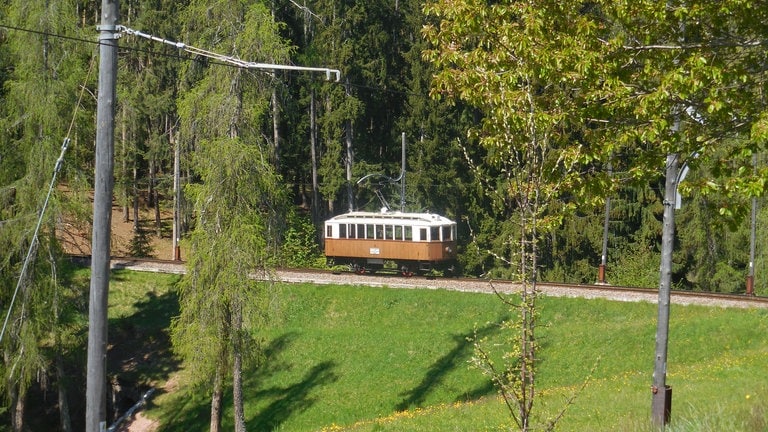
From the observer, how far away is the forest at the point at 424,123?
8609mm

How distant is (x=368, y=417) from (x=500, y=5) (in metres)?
16.7

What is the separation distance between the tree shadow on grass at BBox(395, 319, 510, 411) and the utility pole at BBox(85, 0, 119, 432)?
16587 mm

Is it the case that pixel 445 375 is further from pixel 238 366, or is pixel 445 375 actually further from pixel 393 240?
pixel 393 240

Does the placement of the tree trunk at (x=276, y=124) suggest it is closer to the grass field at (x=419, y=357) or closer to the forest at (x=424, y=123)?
the forest at (x=424, y=123)

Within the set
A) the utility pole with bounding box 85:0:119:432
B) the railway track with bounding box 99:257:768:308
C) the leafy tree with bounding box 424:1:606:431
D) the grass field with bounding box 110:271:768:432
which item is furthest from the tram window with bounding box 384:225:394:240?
the utility pole with bounding box 85:0:119:432

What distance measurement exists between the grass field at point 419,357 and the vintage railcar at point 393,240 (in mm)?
3441

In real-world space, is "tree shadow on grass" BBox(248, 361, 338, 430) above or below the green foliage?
below

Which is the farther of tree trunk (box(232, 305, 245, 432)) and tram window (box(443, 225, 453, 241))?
tram window (box(443, 225, 453, 241))

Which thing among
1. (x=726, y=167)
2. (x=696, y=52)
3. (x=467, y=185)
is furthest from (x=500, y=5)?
(x=467, y=185)

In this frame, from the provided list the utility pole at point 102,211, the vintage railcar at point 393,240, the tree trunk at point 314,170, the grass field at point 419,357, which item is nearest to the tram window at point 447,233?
the vintage railcar at point 393,240

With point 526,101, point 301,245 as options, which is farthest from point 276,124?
point 526,101

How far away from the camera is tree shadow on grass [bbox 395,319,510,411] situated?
2423 centimetres

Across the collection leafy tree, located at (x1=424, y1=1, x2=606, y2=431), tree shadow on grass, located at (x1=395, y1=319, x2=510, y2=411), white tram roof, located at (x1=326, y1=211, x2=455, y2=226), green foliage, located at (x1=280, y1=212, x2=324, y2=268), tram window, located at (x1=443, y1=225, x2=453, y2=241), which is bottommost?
tree shadow on grass, located at (x1=395, y1=319, x2=510, y2=411)

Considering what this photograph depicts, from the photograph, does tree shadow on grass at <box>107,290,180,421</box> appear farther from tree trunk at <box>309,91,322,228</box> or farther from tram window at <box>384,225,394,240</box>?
tree trunk at <box>309,91,322,228</box>
